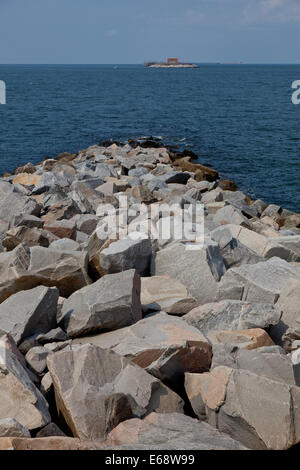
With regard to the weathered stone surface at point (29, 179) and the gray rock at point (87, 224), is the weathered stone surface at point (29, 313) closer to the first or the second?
the gray rock at point (87, 224)

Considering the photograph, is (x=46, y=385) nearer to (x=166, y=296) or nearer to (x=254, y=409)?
(x=254, y=409)

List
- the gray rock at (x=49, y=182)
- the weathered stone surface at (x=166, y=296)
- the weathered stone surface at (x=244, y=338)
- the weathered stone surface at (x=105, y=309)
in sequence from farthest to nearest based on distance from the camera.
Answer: the gray rock at (x=49, y=182)
the weathered stone surface at (x=166, y=296)
the weathered stone surface at (x=105, y=309)
the weathered stone surface at (x=244, y=338)

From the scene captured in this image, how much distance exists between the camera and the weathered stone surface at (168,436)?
368 cm

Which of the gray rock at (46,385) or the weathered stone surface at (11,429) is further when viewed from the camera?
the gray rock at (46,385)

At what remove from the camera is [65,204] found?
1030 cm

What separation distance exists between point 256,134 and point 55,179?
21.2 m

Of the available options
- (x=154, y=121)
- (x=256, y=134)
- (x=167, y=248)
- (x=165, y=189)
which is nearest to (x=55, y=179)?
(x=165, y=189)

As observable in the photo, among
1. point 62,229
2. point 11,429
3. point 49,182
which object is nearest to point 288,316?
point 11,429

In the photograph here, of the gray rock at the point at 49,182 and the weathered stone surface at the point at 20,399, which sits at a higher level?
the weathered stone surface at the point at 20,399

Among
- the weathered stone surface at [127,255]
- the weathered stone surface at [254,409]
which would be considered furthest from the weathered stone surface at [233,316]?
the weathered stone surface at [254,409]

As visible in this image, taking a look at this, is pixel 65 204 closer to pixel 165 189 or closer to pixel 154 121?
pixel 165 189

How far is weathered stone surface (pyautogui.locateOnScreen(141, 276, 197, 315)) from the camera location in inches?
237

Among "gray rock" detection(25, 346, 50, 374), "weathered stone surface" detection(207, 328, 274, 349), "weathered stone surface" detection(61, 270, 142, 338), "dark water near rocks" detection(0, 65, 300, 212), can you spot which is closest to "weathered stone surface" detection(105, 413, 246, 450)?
"gray rock" detection(25, 346, 50, 374)

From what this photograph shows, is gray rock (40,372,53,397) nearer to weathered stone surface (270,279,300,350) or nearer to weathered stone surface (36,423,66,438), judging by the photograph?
weathered stone surface (36,423,66,438)
